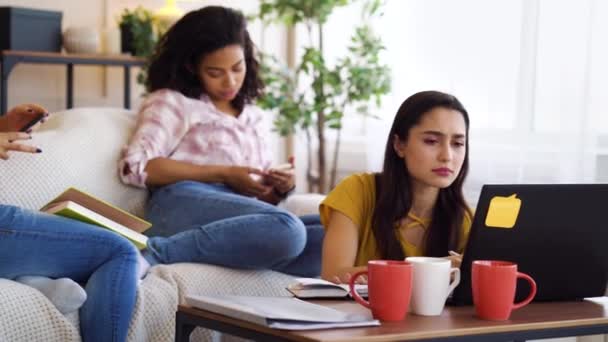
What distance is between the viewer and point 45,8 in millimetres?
4250

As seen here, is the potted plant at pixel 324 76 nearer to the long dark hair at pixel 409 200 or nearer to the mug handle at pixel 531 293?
the long dark hair at pixel 409 200

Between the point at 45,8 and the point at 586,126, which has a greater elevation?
the point at 45,8

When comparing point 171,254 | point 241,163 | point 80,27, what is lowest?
point 171,254

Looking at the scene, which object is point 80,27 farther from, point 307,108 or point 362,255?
point 362,255

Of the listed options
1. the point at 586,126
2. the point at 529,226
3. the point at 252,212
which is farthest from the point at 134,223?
the point at 586,126

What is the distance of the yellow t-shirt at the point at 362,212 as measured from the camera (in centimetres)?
225

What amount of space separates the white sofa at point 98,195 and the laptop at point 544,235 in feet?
2.83

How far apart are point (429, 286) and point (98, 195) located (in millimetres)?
1471

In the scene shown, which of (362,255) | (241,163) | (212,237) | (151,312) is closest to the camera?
(362,255)

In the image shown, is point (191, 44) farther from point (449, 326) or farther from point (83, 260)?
point (449, 326)

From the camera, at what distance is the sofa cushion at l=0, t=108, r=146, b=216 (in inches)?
109

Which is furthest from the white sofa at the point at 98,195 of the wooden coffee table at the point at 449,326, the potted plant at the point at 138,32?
the potted plant at the point at 138,32

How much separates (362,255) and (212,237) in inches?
22.8

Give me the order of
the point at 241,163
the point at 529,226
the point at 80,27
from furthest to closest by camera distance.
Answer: the point at 80,27 → the point at 241,163 → the point at 529,226
